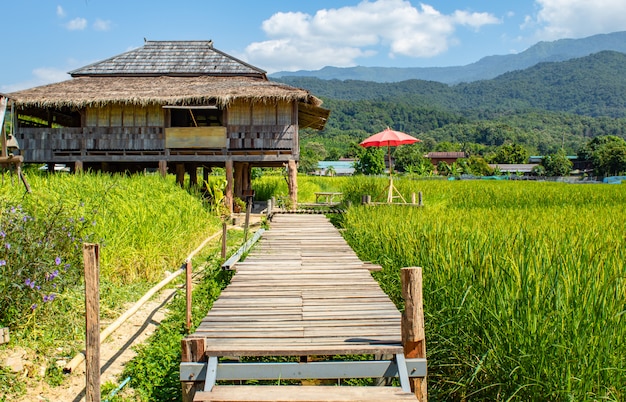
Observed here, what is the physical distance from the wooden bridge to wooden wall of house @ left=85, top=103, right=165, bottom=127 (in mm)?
9889

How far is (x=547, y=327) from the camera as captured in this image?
2713mm

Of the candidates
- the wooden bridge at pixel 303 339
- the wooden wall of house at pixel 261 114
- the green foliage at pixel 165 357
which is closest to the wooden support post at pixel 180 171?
the wooden wall of house at pixel 261 114

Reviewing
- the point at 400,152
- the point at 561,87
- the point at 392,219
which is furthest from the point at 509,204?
the point at 561,87

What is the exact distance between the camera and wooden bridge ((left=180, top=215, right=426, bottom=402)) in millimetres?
2922

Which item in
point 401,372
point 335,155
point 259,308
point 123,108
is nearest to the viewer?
point 401,372

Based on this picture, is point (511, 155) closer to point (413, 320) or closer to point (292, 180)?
point (292, 180)

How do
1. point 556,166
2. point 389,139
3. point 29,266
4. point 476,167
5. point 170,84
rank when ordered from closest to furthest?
point 29,266 < point 389,139 < point 170,84 < point 476,167 < point 556,166

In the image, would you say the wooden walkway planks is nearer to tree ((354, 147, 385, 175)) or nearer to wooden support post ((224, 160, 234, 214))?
wooden support post ((224, 160, 234, 214))

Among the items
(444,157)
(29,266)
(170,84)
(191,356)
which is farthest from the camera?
(444,157)

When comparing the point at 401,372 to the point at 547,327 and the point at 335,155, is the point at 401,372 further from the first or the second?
the point at 335,155

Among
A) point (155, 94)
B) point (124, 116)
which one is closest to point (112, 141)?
point (124, 116)

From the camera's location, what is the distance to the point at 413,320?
9.72 ft

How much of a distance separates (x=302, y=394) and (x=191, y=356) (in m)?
0.77

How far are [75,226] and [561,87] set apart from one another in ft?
703
